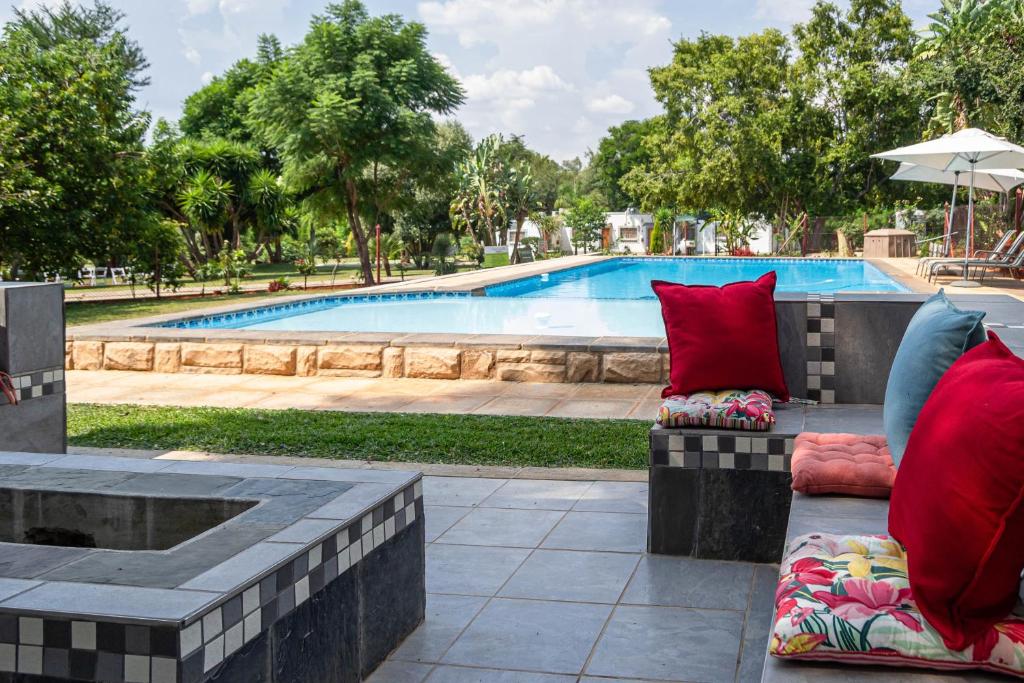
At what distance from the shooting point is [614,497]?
4.62 meters

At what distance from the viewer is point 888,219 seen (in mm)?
26984

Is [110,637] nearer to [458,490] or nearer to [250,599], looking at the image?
[250,599]

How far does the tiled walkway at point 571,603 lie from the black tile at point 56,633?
3.43 feet

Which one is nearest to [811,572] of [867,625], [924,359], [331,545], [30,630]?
[867,625]

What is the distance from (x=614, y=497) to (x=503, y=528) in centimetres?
65

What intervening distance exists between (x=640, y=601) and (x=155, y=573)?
1735mm

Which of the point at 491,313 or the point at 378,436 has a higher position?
the point at 491,313

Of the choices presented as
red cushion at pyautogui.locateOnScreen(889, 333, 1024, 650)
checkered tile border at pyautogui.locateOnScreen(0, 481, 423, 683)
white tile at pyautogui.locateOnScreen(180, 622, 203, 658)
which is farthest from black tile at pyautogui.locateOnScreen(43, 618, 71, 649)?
red cushion at pyautogui.locateOnScreen(889, 333, 1024, 650)

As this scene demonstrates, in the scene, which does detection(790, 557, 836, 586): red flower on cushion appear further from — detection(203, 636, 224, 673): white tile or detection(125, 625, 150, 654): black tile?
detection(125, 625, 150, 654): black tile

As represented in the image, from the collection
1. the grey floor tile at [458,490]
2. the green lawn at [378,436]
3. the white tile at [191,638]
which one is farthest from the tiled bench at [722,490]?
the white tile at [191,638]

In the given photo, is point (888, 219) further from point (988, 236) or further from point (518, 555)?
point (518, 555)

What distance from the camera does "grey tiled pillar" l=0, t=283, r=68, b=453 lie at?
15.9 feet

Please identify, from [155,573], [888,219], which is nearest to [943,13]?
[888,219]

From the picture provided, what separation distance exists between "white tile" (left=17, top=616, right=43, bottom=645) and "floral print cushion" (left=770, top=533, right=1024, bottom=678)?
1.43 m
